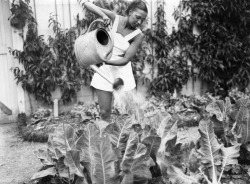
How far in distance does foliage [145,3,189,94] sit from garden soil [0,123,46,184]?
8.02ft

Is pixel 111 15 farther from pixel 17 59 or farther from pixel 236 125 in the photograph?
pixel 17 59

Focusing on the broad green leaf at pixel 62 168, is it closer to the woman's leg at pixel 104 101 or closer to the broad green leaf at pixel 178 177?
the broad green leaf at pixel 178 177

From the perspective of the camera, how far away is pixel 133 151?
207 cm

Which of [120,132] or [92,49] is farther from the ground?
[92,49]

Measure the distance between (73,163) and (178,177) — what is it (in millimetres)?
629

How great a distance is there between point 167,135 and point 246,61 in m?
4.37

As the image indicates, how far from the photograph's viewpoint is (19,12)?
4754 mm

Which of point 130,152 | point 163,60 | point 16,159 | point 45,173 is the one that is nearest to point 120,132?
point 130,152

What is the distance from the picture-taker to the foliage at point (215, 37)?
230 inches

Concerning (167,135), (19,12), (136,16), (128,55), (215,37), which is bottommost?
(167,135)

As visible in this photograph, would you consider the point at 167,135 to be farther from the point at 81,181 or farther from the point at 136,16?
the point at 136,16

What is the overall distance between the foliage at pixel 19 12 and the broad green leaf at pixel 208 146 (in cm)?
346

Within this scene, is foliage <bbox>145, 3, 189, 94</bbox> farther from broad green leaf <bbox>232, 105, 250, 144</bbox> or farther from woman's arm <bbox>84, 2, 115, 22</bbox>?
broad green leaf <bbox>232, 105, 250, 144</bbox>

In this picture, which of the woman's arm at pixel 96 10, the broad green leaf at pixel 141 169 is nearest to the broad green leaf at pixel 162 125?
the broad green leaf at pixel 141 169
